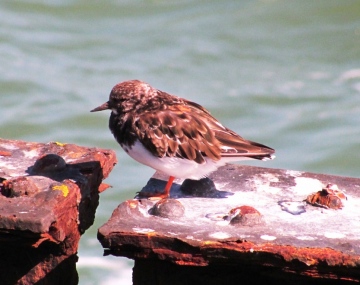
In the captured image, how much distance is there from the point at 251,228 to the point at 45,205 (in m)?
0.70

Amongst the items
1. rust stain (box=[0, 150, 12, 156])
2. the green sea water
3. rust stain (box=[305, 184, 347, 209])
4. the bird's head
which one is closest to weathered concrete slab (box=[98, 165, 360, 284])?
rust stain (box=[305, 184, 347, 209])

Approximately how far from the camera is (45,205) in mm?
2857

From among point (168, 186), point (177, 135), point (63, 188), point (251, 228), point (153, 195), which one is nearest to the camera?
point (251, 228)

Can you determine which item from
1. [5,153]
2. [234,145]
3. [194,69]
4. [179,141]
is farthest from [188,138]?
[194,69]

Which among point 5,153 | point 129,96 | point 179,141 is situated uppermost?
point 129,96

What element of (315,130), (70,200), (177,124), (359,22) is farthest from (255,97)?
(70,200)

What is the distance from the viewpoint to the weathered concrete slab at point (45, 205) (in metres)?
2.80

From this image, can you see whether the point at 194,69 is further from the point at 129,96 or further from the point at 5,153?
the point at 5,153

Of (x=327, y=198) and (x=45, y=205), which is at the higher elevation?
(x=327, y=198)

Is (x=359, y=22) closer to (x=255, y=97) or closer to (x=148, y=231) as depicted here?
(x=255, y=97)

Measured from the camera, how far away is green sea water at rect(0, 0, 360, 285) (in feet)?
21.0

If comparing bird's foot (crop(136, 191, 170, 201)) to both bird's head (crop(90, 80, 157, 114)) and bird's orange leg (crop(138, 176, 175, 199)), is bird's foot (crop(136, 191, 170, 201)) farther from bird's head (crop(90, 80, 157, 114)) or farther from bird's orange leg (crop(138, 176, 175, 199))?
bird's head (crop(90, 80, 157, 114))

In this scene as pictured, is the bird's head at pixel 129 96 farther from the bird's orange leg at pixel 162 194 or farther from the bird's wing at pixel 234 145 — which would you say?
the bird's orange leg at pixel 162 194

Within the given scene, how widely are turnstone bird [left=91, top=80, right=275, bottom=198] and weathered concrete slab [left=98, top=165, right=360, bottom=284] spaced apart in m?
0.08
